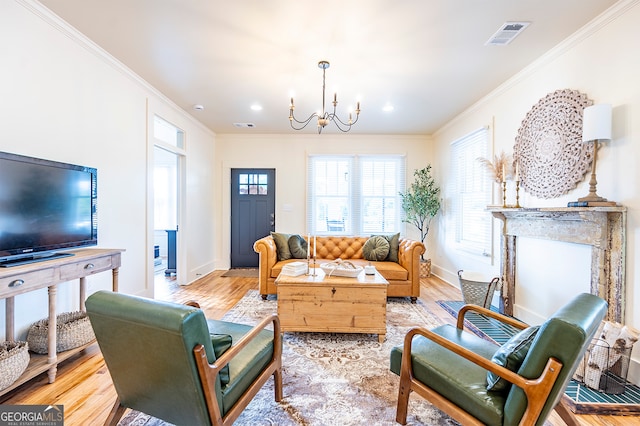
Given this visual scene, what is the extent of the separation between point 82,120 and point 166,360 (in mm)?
2652

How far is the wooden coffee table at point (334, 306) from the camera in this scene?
8.80ft

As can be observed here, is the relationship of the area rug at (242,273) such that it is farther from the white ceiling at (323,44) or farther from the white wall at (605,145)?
the white wall at (605,145)

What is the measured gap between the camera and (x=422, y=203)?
210 inches

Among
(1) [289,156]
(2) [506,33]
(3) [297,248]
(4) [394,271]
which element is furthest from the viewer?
(1) [289,156]

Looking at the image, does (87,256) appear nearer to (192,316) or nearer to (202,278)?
(192,316)

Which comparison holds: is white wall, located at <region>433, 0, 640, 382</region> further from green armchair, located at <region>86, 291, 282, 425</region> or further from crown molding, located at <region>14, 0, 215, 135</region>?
crown molding, located at <region>14, 0, 215, 135</region>

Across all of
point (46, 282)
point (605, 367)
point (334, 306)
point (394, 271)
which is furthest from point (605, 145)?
point (46, 282)

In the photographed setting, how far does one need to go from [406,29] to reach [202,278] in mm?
4746

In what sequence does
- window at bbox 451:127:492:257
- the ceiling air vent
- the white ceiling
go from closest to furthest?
1. the white ceiling
2. the ceiling air vent
3. window at bbox 451:127:492:257

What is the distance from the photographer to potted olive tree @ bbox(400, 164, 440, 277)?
17.5ft

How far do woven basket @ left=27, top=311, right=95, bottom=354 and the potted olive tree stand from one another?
4.73 m

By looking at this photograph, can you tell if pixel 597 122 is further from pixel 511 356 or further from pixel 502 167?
pixel 511 356

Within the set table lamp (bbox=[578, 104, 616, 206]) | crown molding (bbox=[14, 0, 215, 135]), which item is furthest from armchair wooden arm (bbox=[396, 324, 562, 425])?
crown molding (bbox=[14, 0, 215, 135])

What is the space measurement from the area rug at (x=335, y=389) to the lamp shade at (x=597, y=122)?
86.4 inches
